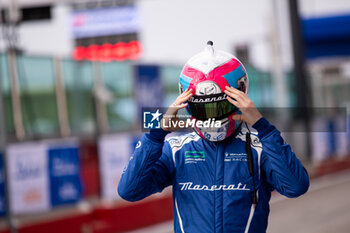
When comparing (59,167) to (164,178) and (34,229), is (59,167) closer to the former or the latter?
(34,229)

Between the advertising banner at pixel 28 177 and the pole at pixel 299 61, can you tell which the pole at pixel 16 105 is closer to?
the advertising banner at pixel 28 177

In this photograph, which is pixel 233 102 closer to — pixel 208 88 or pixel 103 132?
pixel 208 88

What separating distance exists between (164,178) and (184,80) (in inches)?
22.1

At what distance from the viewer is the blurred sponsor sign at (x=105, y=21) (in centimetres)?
2144

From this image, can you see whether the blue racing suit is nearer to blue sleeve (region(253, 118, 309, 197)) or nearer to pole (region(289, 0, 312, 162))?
blue sleeve (region(253, 118, 309, 197))

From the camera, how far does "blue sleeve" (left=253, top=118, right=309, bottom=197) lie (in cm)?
288

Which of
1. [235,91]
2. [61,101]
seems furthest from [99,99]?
[235,91]

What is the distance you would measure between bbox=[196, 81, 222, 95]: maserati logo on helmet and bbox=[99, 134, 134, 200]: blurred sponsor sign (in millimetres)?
6611

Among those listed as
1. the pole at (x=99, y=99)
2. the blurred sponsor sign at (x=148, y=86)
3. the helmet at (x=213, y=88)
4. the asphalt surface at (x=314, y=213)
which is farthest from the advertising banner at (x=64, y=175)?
the helmet at (x=213, y=88)

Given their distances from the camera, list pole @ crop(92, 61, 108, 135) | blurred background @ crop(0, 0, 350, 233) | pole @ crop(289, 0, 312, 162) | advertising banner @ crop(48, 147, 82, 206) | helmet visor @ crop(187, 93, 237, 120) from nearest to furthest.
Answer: helmet visor @ crop(187, 93, 237, 120)
blurred background @ crop(0, 0, 350, 233)
advertising banner @ crop(48, 147, 82, 206)
pole @ crop(92, 61, 108, 135)
pole @ crop(289, 0, 312, 162)

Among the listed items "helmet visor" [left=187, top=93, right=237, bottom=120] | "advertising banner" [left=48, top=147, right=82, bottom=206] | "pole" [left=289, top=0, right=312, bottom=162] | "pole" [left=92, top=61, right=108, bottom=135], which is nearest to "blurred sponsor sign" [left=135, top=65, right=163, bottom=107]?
"pole" [left=92, top=61, right=108, bottom=135]

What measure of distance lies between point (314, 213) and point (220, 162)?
832cm

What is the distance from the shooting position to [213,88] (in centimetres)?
299

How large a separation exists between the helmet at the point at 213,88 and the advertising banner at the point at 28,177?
503 cm
